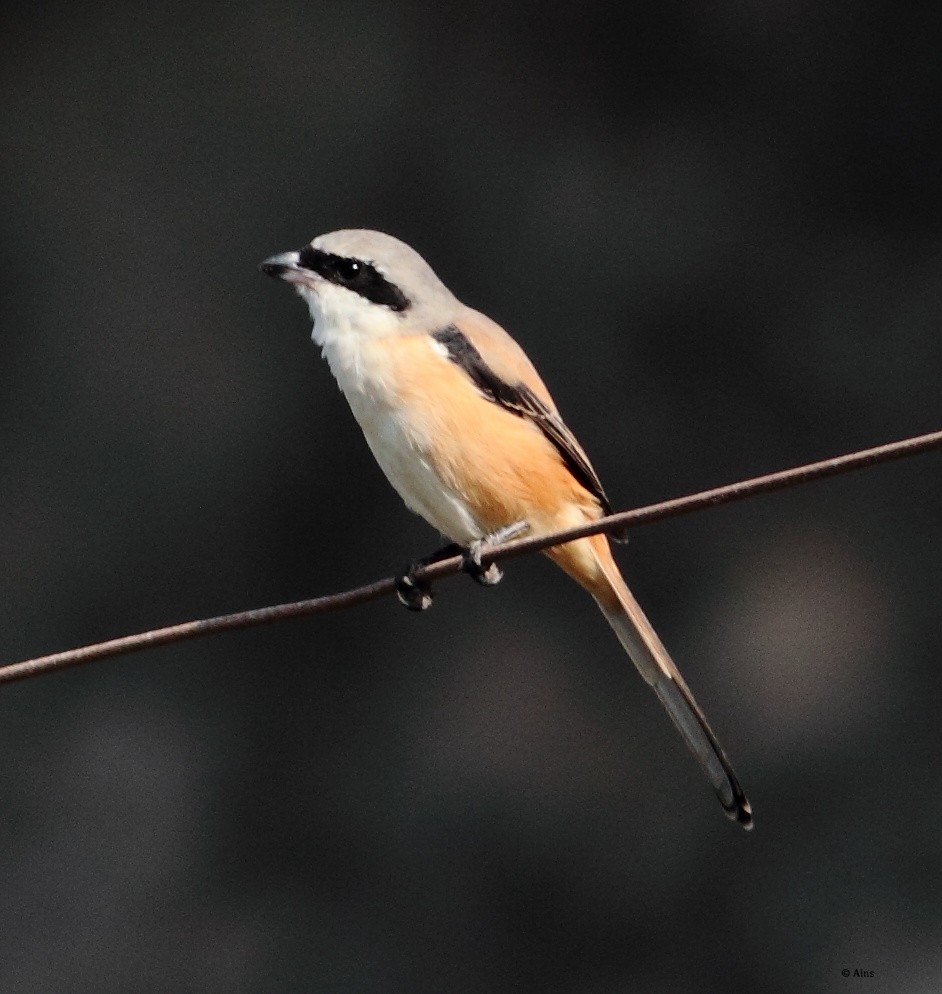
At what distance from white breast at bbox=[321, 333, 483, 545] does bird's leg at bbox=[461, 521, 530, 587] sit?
55 millimetres

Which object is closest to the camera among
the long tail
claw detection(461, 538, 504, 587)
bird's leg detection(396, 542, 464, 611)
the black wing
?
claw detection(461, 538, 504, 587)

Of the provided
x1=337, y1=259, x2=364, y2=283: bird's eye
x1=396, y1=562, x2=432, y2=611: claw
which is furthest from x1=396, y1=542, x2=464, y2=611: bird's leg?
x1=337, y1=259, x2=364, y2=283: bird's eye

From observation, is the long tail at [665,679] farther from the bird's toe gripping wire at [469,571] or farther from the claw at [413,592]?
the claw at [413,592]

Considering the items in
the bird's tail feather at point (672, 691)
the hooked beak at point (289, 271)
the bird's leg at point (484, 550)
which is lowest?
the bird's tail feather at point (672, 691)

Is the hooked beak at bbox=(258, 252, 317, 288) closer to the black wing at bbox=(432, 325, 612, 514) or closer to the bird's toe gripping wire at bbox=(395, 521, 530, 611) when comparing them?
the black wing at bbox=(432, 325, 612, 514)

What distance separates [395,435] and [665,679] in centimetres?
74

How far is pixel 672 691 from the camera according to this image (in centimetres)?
326

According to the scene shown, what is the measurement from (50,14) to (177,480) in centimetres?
168

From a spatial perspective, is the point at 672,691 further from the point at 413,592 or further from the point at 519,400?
the point at 519,400

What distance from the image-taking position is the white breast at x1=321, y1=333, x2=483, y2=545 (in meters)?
3.29

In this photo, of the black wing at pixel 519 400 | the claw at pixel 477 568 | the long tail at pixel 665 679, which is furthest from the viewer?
the black wing at pixel 519 400

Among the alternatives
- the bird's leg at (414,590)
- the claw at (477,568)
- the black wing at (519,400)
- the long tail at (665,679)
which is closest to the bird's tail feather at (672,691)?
the long tail at (665,679)

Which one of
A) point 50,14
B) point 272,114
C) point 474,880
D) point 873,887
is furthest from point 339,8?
point 873,887

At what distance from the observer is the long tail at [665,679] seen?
3.22m
